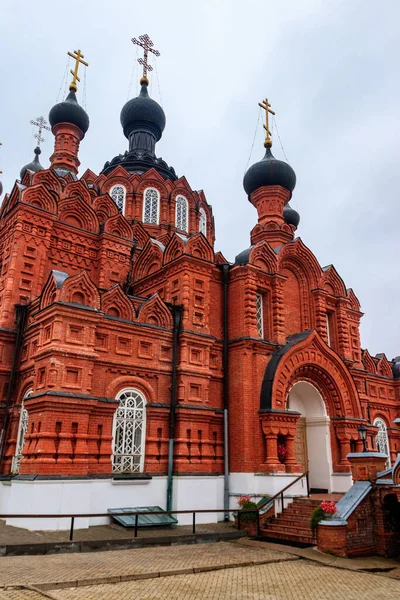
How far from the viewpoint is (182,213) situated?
1852 cm

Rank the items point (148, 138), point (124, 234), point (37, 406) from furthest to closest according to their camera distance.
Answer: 1. point (148, 138)
2. point (124, 234)
3. point (37, 406)

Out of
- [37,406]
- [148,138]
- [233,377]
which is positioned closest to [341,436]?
[233,377]

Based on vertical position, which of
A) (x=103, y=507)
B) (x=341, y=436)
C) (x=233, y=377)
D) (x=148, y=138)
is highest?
(x=148, y=138)

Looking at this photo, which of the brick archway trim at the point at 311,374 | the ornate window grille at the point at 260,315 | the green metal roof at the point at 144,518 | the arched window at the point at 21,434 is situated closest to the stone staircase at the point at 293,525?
the green metal roof at the point at 144,518

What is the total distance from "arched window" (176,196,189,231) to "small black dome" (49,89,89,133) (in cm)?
441

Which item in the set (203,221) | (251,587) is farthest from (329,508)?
(203,221)

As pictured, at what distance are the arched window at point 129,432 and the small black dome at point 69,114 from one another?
37.6ft

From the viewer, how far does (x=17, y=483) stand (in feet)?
29.8

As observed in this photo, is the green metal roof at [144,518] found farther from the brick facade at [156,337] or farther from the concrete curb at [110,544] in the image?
the brick facade at [156,337]

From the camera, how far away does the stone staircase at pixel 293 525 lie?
9.18 meters

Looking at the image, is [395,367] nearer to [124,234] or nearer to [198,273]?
[198,273]

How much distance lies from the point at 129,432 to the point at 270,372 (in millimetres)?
3678

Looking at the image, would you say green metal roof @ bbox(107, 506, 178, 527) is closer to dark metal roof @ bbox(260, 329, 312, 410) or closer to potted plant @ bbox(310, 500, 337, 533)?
potted plant @ bbox(310, 500, 337, 533)

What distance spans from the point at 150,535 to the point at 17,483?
260 centimetres
